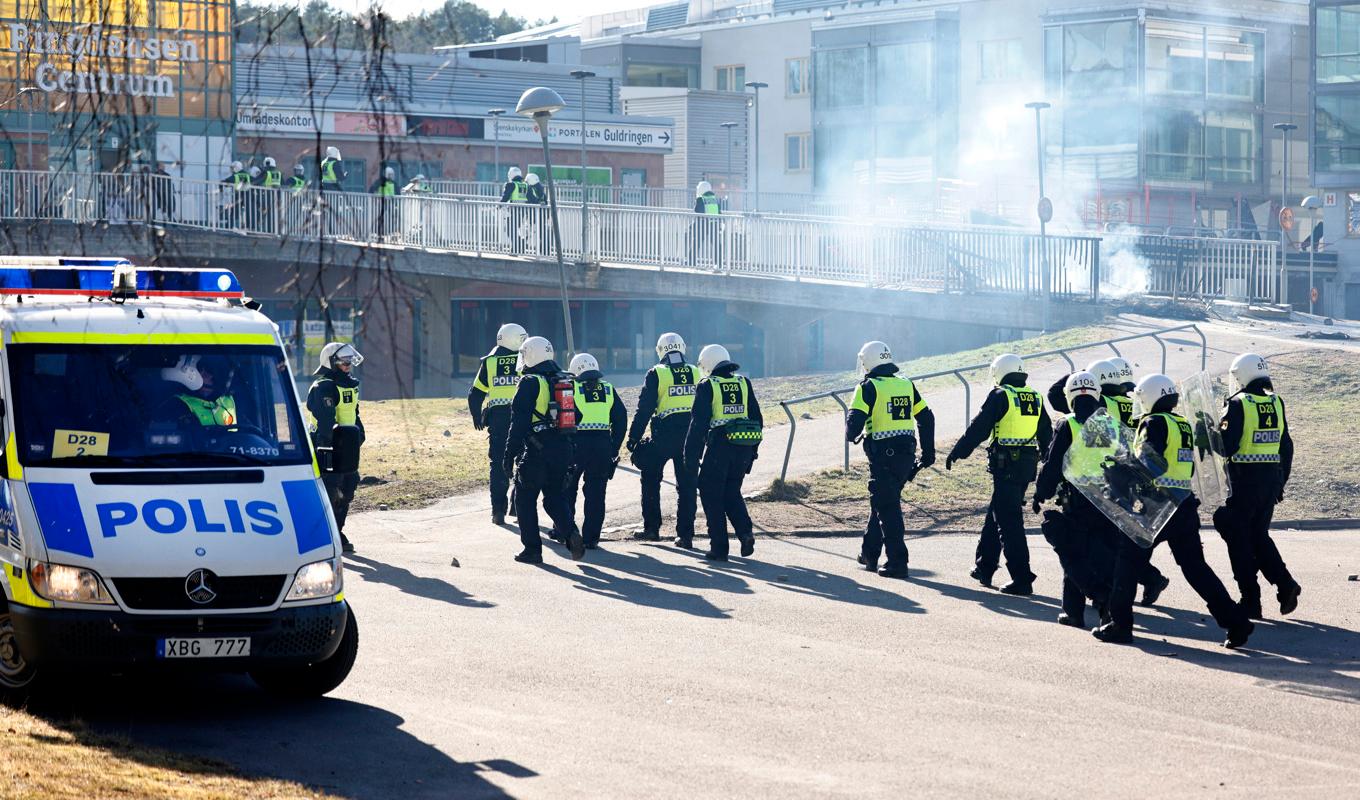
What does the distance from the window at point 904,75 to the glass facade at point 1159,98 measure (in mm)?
5281

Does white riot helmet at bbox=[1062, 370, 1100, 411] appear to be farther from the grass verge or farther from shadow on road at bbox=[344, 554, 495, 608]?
the grass verge

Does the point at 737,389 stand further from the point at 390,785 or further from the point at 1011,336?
the point at 1011,336

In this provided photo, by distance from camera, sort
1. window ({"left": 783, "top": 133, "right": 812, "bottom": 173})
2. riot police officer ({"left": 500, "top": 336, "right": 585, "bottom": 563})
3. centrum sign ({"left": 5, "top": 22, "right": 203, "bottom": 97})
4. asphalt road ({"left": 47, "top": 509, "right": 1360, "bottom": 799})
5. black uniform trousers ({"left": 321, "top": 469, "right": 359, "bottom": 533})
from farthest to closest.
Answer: window ({"left": 783, "top": 133, "right": 812, "bottom": 173})
black uniform trousers ({"left": 321, "top": 469, "right": 359, "bottom": 533})
riot police officer ({"left": 500, "top": 336, "right": 585, "bottom": 563})
asphalt road ({"left": 47, "top": 509, "right": 1360, "bottom": 799})
centrum sign ({"left": 5, "top": 22, "right": 203, "bottom": 97})

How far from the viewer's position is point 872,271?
1185 inches

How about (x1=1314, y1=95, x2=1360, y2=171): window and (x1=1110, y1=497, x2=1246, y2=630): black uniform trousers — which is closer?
(x1=1110, y1=497, x2=1246, y2=630): black uniform trousers

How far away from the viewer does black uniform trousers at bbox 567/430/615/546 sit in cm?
1544

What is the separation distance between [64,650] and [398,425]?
17703 millimetres

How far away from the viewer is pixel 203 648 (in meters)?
8.35

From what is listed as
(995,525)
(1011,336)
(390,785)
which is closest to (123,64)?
(390,785)

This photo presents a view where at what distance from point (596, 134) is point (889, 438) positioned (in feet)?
127

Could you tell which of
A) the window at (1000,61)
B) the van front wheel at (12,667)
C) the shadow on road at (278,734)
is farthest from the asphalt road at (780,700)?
the window at (1000,61)

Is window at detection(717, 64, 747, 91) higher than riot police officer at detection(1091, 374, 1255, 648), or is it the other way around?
window at detection(717, 64, 747, 91)

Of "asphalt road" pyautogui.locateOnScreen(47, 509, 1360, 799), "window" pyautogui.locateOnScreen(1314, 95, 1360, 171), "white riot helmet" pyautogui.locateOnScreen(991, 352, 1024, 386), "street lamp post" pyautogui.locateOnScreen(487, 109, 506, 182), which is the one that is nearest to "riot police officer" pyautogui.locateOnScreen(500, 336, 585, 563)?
"asphalt road" pyautogui.locateOnScreen(47, 509, 1360, 799)

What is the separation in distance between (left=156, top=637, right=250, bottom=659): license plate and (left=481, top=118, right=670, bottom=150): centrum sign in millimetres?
41470
